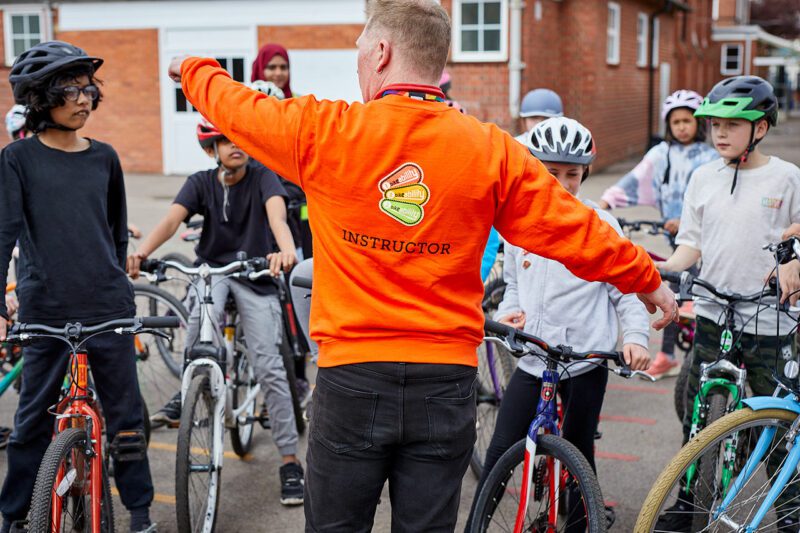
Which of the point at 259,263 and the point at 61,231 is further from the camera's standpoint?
the point at 259,263

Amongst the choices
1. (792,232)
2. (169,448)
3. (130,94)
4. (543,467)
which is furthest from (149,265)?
(130,94)

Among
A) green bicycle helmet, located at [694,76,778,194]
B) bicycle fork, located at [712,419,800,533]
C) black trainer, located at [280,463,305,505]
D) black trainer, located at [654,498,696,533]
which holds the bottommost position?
black trainer, located at [280,463,305,505]

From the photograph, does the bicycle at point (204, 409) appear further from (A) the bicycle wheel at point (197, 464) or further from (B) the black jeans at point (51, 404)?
(B) the black jeans at point (51, 404)

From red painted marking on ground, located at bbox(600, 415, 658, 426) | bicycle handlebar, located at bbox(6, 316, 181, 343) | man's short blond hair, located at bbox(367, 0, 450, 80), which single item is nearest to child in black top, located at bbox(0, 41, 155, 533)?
bicycle handlebar, located at bbox(6, 316, 181, 343)

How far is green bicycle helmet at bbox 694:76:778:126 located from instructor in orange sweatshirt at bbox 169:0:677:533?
5.99 ft

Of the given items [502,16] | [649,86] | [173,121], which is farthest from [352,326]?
A: [649,86]

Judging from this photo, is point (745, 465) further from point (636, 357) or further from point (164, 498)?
point (164, 498)

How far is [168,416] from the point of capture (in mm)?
5844

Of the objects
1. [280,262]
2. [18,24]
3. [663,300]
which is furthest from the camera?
[18,24]

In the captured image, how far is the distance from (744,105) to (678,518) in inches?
71.8

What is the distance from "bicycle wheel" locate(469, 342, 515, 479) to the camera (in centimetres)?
523

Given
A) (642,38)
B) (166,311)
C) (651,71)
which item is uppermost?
(642,38)

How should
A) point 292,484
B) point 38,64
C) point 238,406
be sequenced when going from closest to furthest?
point 38,64 → point 292,484 → point 238,406

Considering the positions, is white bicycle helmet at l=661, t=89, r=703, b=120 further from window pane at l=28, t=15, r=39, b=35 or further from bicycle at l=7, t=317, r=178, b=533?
window pane at l=28, t=15, r=39, b=35
